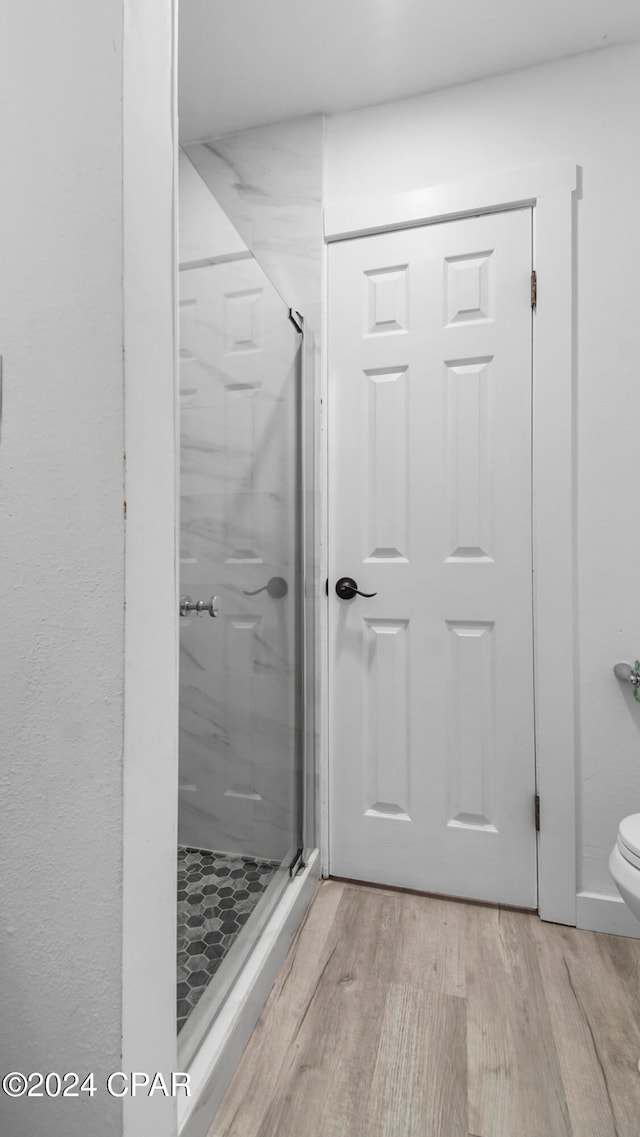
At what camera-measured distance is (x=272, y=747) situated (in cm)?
147

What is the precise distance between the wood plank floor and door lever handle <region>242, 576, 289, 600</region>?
912 millimetres

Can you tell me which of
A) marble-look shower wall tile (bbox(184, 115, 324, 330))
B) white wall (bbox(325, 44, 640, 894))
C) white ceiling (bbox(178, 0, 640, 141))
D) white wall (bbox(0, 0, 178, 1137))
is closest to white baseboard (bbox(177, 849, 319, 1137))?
white wall (bbox(0, 0, 178, 1137))

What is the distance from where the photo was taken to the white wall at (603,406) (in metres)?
1.56

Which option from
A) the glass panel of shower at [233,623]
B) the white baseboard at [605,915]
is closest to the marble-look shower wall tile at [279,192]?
the glass panel of shower at [233,623]

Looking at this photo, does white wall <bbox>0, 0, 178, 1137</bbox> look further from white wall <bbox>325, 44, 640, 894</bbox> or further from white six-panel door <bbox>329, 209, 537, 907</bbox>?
white wall <bbox>325, 44, 640, 894</bbox>

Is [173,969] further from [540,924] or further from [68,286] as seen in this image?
[540,924]

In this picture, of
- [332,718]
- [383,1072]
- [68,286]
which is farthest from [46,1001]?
[332,718]

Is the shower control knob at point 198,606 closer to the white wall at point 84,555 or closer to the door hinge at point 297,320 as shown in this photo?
the white wall at point 84,555

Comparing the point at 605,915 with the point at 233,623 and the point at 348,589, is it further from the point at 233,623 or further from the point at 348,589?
the point at 233,623

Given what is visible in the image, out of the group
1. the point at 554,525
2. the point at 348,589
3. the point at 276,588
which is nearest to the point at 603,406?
the point at 554,525

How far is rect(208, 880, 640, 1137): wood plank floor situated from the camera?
40.1 inches

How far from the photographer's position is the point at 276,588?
1.50m

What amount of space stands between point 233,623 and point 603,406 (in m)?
1.18

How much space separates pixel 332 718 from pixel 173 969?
104 centimetres
